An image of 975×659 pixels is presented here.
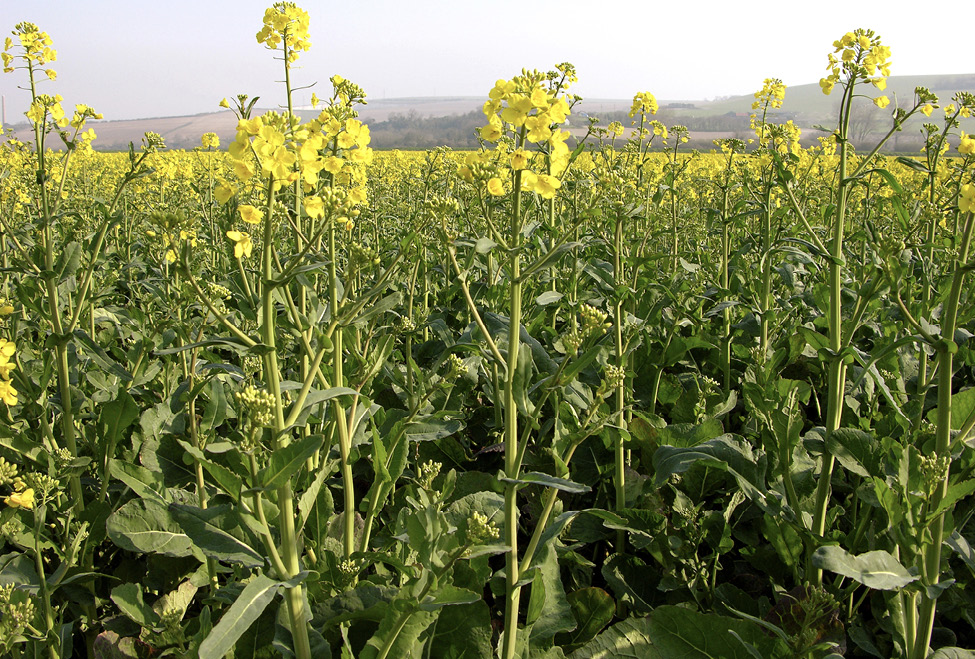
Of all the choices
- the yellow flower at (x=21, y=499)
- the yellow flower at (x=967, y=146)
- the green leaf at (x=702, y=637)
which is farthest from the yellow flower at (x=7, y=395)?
the yellow flower at (x=967, y=146)

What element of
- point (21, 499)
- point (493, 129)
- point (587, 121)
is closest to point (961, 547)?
point (493, 129)

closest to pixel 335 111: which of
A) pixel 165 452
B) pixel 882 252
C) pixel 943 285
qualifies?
pixel 165 452

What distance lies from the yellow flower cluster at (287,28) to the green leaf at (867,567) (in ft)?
7.17

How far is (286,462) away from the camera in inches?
55.4

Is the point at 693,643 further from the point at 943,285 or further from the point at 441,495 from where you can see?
the point at 943,285

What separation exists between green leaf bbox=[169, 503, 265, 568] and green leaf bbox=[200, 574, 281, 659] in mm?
114

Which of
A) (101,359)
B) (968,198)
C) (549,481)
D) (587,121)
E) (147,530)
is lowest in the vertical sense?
(147,530)

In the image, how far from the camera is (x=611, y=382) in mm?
1593

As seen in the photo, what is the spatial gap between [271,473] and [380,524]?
4.05 ft

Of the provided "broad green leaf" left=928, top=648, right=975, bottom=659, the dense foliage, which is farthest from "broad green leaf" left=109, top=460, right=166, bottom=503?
"broad green leaf" left=928, top=648, right=975, bottom=659

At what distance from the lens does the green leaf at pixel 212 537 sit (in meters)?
1.58

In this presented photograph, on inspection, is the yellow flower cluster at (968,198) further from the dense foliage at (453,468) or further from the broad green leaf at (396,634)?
the broad green leaf at (396,634)

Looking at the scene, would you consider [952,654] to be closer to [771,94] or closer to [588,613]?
[588,613]

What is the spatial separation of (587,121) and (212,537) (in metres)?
4.11
